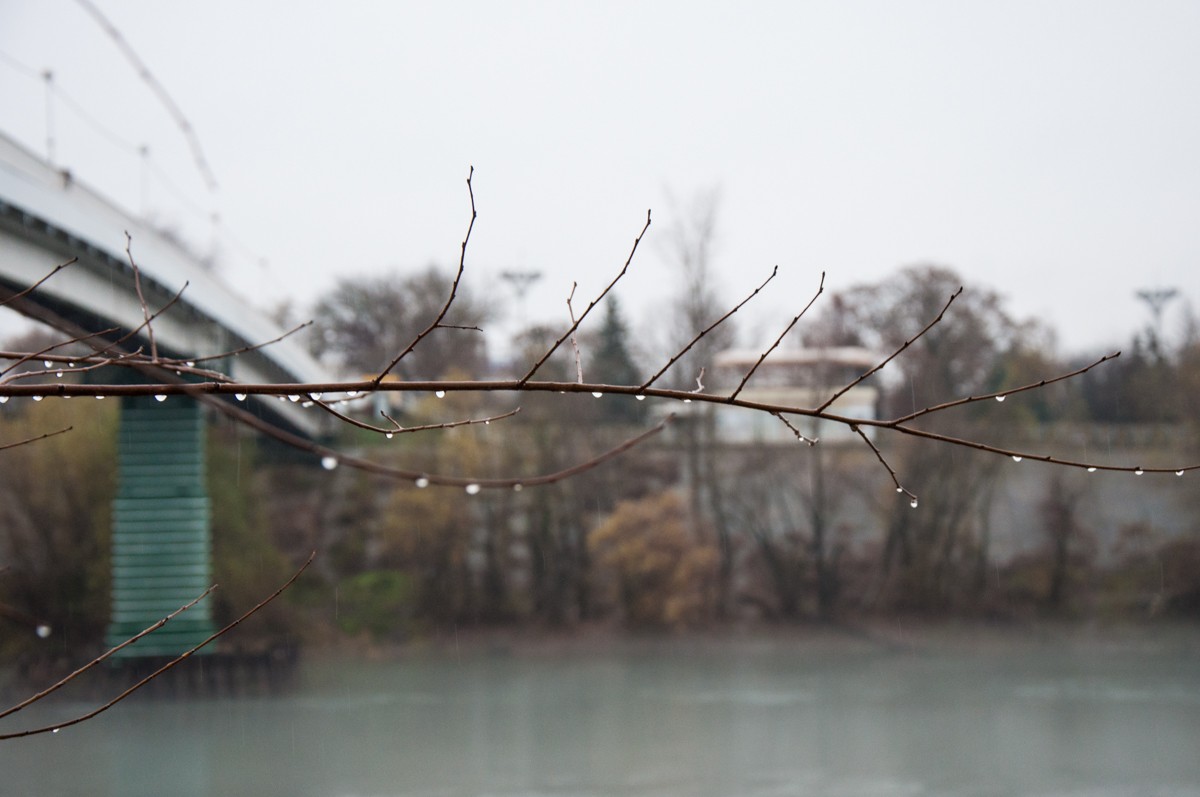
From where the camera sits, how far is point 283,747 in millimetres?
11352

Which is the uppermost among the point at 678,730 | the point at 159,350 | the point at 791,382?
the point at 159,350

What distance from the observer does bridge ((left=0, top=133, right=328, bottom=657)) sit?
10.7 metres

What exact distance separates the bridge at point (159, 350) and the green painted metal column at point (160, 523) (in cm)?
1

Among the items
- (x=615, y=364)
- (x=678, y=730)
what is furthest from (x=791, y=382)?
(x=678, y=730)

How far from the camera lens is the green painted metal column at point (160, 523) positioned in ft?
47.0

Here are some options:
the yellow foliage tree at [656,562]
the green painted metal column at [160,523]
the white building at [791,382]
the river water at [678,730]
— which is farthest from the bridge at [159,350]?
the white building at [791,382]

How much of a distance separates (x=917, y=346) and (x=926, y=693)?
6.91m

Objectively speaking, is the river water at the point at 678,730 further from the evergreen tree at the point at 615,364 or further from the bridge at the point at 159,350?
the evergreen tree at the point at 615,364

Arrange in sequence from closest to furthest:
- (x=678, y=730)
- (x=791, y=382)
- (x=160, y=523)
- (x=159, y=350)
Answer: (x=678, y=730), (x=159, y=350), (x=160, y=523), (x=791, y=382)

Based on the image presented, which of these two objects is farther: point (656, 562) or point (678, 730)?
point (656, 562)

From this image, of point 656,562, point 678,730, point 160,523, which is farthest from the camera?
point 656,562

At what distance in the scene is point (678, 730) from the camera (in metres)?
11.6

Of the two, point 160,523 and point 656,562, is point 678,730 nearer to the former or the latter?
point 656,562

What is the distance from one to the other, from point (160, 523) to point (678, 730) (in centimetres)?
700
